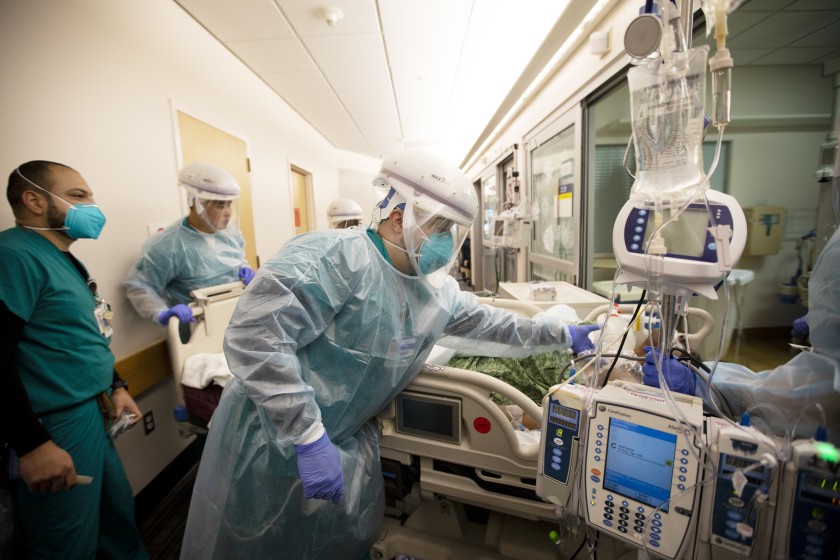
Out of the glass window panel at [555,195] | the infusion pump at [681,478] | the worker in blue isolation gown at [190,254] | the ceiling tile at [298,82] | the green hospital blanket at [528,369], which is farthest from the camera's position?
the ceiling tile at [298,82]

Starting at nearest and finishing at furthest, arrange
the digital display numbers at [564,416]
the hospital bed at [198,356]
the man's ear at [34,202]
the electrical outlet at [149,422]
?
the digital display numbers at [564,416], the man's ear at [34,202], the hospital bed at [198,356], the electrical outlet at [149,422]

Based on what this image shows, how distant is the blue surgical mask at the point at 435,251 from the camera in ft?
3.82

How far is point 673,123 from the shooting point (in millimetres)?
803

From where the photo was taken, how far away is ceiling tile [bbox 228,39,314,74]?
107 inches

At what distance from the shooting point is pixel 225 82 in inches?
115

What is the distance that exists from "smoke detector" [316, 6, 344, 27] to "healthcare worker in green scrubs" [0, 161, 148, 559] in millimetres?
1744

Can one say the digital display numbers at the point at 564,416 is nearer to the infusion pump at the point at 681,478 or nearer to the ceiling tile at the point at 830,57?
the infusion pump at the point at 681,478

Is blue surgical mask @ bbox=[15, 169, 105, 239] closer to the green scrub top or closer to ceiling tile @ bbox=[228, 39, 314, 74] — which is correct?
the green scrub top

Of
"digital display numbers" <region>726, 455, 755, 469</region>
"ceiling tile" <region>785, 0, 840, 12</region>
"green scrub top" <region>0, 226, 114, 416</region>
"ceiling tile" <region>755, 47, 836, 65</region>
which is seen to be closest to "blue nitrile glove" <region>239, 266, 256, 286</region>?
"green scrub top" <region>0, 226, 114, 416</region>

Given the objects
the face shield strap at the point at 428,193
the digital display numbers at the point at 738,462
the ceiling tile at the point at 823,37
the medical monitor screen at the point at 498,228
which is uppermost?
the ceiling tile at the point at 823,37

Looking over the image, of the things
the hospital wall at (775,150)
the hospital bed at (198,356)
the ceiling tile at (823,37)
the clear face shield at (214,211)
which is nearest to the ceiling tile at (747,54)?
the ceiling tile at (823,37)

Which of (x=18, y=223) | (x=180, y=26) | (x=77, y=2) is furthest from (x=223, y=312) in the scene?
(x=180, y=26)

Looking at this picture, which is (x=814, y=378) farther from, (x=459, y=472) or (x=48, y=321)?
(x=48, y=321)

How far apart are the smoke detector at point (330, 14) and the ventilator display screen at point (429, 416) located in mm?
2427
